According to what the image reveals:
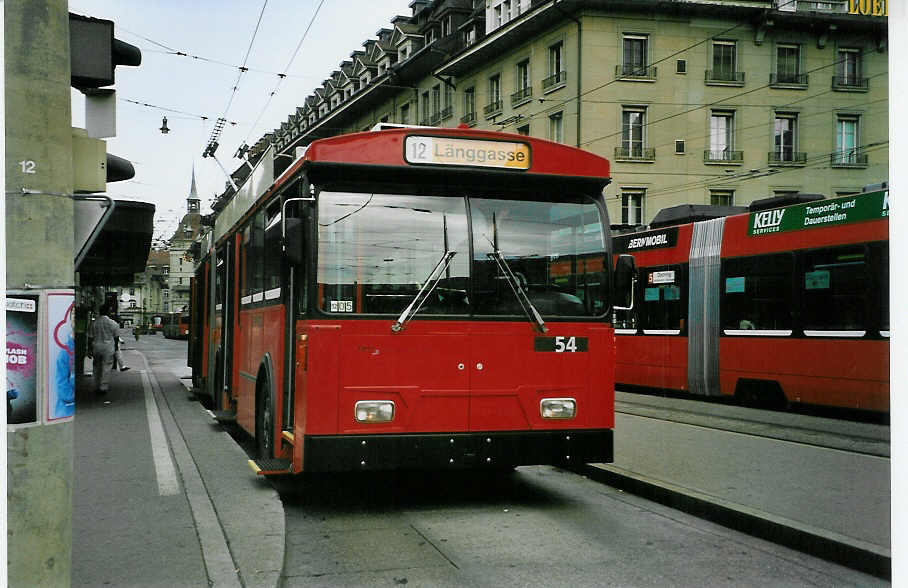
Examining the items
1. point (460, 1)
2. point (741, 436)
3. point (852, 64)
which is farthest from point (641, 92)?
point (741, 436)

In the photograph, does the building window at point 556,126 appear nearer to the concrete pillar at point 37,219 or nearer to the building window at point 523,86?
the building window at point 523,86

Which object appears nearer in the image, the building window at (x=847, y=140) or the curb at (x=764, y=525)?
the curb at (x=764, y=525)

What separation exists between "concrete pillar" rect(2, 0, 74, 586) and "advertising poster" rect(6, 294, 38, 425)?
0.03m

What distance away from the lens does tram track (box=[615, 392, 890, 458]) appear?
33.0 ft

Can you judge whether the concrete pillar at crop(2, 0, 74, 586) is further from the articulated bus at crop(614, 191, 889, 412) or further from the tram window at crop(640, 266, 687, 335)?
the tram window at crop(640, 266, 687, 335)

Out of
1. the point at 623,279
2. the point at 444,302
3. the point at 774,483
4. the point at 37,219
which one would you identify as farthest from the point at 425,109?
the point at 37,219

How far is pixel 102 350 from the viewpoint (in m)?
17.0

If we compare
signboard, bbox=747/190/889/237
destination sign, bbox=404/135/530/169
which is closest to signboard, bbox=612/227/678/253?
signboard, bbox=747/190/889/237

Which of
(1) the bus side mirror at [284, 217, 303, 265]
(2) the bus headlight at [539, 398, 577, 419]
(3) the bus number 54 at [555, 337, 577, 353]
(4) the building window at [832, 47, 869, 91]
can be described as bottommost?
(2) the bus headlight at [539, 398, 577, 419]

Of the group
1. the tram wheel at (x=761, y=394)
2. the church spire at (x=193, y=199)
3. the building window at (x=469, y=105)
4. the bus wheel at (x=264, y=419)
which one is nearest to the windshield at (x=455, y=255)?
the bus wheel at (x=264, y=419)

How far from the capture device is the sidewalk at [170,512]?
4.90 meters

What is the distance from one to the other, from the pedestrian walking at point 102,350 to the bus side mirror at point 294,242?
11570 mm

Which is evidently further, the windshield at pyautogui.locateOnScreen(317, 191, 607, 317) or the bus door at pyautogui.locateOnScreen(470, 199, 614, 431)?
the bus door at pyautogui.locateOnScreen(470, 199, 614, 431)

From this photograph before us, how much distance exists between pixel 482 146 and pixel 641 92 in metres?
28.6
